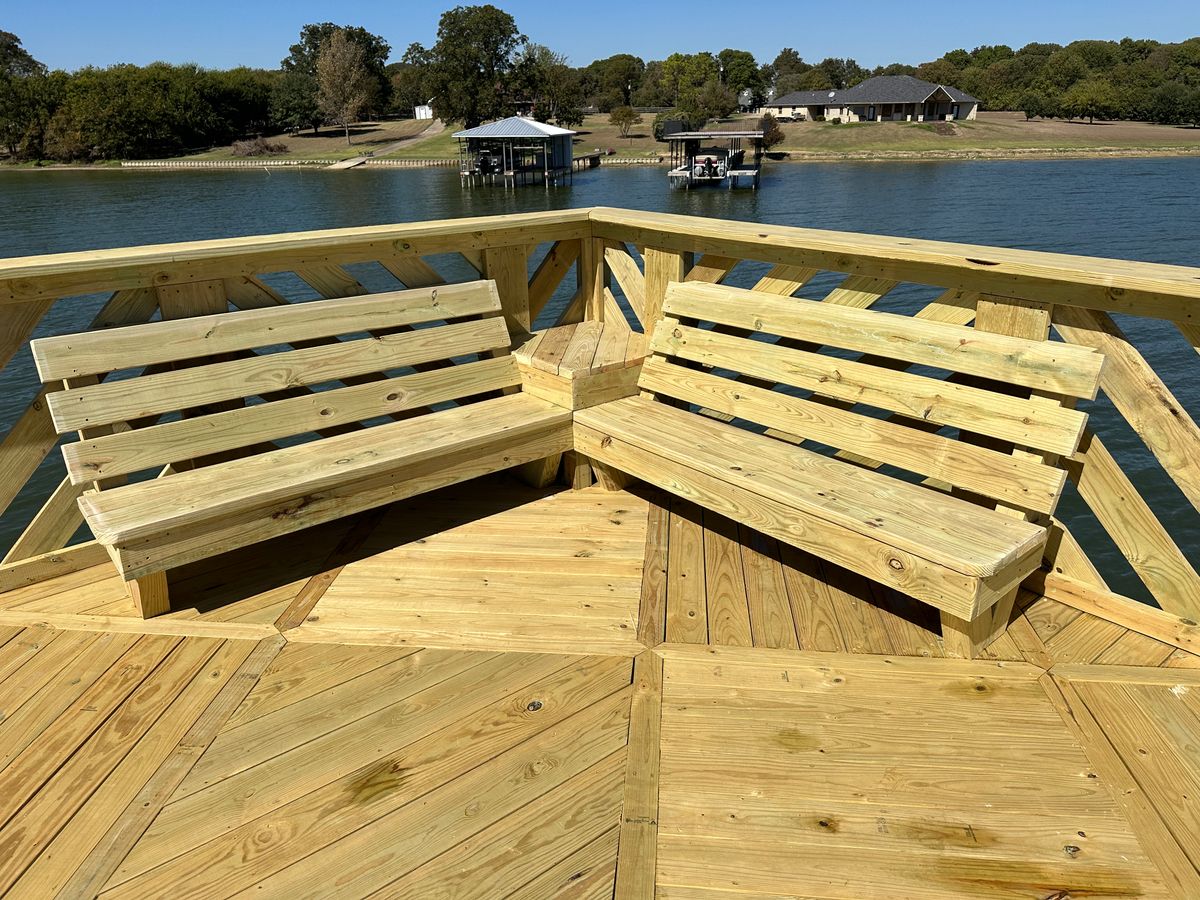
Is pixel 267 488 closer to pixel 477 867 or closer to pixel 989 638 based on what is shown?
pixel 477 867

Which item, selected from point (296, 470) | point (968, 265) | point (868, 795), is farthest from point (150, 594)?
point (968, 265)

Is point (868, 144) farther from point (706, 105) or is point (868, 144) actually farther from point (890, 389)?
point (890, 389)

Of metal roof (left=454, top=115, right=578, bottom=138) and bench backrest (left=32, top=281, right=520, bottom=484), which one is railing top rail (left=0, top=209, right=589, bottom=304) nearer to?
bench backrest (left=32, top=281, right=520, bottom=484)

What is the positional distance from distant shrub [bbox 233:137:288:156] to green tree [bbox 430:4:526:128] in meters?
14.6

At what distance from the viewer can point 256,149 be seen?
219ft

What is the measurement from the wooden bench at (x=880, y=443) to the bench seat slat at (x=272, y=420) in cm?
55

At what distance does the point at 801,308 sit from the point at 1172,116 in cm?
9094

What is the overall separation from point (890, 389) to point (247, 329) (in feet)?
7.98

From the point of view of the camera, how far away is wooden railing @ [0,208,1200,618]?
2.54 metres

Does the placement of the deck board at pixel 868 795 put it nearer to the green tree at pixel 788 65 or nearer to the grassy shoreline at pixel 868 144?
the grassy shoreline at pixel 868 144

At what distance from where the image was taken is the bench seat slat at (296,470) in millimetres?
2695

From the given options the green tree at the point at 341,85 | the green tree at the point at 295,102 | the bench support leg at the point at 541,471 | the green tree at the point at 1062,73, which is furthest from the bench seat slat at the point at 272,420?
the green tree at the point at 1062,73

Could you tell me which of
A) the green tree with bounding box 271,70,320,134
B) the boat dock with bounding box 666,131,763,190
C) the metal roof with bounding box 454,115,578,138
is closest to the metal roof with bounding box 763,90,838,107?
the boat dock with bounding box 666,131,763,190

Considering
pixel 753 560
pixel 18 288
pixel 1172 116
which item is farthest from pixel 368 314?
pixel 1172 116
